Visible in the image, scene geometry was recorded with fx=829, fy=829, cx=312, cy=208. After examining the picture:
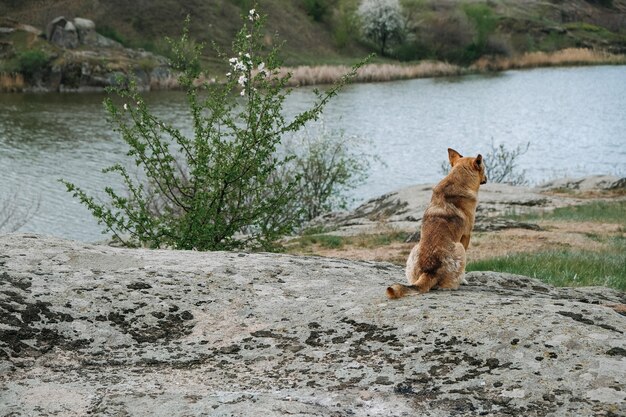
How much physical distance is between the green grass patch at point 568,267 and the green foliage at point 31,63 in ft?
223

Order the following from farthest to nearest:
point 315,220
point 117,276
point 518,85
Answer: point 518,85 → point 315,220 → point 117,276

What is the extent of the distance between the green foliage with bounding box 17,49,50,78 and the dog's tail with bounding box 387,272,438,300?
2948 inches

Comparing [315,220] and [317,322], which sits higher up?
[317,322]

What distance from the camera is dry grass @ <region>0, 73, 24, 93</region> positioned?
72.6 m

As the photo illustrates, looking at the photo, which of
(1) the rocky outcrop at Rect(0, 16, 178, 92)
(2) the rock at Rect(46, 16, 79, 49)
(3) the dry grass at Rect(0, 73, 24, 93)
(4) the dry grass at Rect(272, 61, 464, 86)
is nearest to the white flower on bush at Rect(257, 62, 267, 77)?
(4) the dry grass at Rect(272, 61, 464, 86)

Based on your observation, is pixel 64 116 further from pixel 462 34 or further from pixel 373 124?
pixel 462 34

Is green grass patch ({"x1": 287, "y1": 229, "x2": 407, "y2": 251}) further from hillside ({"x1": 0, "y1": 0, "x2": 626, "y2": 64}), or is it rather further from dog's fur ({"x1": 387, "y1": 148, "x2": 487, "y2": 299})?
hillside ({"x1": 0, "y1": 0, "x2": 626, "y2": 64})

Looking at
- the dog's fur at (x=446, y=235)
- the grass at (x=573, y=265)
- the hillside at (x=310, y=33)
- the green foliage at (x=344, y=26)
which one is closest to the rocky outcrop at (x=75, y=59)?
the hillside at (x=310, y=33)

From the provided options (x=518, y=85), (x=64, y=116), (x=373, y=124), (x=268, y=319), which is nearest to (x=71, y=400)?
(x=268, y=319)

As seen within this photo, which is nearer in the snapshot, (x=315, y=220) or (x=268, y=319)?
(x=268, y=319)

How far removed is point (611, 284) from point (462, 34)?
105 metres

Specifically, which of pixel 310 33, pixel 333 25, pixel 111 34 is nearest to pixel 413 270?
pixel 111 34

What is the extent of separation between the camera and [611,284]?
37.4 ft

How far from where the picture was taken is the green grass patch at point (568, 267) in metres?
11.4
